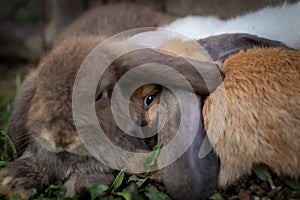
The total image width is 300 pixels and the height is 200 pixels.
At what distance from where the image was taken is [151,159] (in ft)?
8.43

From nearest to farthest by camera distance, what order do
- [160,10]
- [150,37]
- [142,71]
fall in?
1. [142,71]
2. [150,37]
3. [160,10]

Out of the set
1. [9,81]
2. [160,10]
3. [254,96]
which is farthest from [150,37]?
[9,81]

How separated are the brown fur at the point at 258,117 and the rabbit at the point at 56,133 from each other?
0.48 meters

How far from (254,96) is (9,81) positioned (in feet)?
9.99

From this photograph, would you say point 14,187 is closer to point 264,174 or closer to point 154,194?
point 154,194

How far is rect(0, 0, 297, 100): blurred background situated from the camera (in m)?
4.59

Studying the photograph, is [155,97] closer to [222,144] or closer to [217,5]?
[222,144]

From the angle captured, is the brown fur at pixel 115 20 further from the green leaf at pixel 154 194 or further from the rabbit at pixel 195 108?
the green leaf at pixel 154 194

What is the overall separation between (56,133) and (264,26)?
1.59m

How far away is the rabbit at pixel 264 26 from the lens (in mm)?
3051

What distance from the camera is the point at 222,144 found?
238 centimetres

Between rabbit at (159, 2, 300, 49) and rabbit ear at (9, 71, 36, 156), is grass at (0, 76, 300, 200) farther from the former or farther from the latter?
rabbit at (159, 2, 300, 49)

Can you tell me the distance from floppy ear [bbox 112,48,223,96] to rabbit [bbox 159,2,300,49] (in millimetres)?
753

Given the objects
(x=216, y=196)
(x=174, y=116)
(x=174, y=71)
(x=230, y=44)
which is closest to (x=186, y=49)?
(x=230, y=44)
